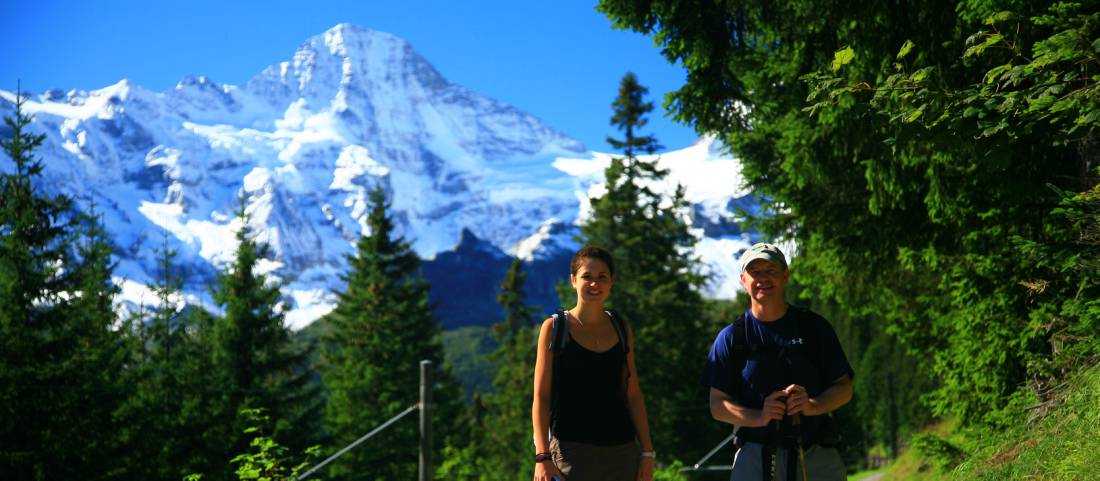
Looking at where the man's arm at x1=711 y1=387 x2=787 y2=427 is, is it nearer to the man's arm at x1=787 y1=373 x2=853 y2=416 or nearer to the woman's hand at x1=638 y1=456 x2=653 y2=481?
the man's arm at x1=787 y1=373 x2=853 y2=416

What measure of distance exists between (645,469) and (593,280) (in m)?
0.92

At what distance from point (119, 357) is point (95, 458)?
343 cm

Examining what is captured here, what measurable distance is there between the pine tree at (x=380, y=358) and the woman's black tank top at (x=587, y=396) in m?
25.9

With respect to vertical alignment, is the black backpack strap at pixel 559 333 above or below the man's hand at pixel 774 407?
above

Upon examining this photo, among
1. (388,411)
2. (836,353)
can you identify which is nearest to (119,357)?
(388,411)

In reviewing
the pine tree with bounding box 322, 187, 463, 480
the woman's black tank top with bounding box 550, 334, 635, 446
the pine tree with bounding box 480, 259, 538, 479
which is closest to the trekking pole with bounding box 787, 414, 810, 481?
the woman's black tank top with bounding box 550, 334, 635, 446

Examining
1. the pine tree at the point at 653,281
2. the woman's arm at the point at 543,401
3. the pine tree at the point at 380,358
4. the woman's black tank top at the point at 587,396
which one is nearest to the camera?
the woman's arm at the point at 543,401

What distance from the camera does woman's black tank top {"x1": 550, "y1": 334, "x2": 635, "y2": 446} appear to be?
4551 millimetres

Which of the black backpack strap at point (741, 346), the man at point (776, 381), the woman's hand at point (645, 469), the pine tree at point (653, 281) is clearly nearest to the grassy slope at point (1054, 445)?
the man at point (776, 381)

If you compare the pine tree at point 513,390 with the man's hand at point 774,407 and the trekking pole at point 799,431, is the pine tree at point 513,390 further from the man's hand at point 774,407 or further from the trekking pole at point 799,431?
the man's hand at point 774,407

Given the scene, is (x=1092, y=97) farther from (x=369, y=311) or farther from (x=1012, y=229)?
(x=369, y=311)

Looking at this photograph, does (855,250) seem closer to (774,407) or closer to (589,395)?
(589,395)

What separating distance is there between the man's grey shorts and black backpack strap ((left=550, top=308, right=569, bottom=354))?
3.03ft

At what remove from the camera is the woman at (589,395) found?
4.53 m
